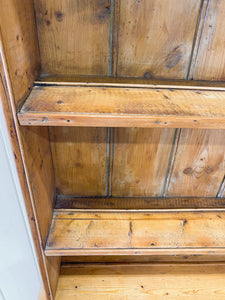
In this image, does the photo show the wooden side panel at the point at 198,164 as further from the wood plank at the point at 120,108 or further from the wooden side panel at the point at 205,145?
the wood plank at the point at 120,108

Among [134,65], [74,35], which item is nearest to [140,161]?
[134,65]

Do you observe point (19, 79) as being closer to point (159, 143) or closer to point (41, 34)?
point (41, 34)

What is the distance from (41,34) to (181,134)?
512 mm

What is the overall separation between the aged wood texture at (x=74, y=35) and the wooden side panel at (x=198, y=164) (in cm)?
37

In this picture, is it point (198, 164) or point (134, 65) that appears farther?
point (198, 164)

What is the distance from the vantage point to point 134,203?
2.87ft

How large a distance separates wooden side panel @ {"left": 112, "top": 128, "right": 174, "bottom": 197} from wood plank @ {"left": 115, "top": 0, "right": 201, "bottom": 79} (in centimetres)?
19

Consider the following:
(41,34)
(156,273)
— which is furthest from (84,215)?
(41,34)

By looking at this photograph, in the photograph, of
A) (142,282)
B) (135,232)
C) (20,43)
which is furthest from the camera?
(142,282)

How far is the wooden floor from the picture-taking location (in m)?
0.95

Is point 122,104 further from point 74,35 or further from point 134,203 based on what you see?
point 134,203

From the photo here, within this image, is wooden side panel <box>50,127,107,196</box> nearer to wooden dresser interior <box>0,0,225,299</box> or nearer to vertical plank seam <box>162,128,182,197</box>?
wooden dresser interior <box>0,0,225,299</box>

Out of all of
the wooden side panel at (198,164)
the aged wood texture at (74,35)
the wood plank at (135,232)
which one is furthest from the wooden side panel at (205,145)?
the aged wood texture at (74,35)

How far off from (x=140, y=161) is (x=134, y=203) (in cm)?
18
